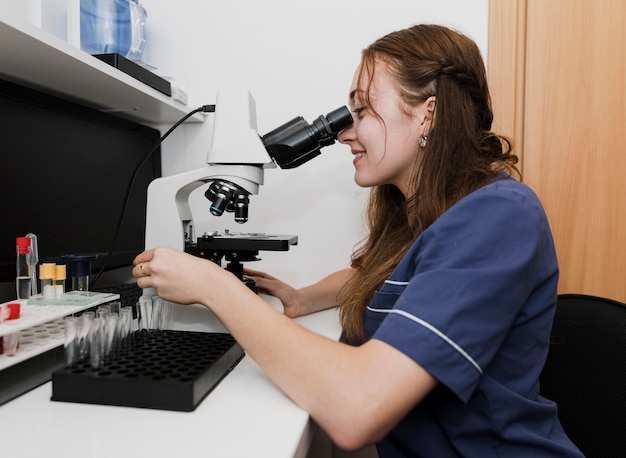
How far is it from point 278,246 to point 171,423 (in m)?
0.42

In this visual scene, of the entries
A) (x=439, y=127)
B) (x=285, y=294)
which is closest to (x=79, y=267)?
(x=285, y=294)

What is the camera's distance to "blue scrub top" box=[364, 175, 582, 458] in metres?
0.57

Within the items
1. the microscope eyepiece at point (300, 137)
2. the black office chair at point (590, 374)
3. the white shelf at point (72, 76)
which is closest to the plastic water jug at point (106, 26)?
the white shelf at point (72, 76)

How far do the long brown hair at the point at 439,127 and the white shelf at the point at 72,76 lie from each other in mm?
559

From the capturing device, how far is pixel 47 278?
2.58ft

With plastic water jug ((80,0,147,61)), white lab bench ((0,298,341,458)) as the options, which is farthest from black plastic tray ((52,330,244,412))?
plastic water jug ((80,0,147,61))

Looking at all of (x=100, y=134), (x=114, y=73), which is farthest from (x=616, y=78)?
(x=100, y=134)

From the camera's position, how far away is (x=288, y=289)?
1103 mm

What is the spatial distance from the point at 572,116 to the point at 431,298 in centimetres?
105

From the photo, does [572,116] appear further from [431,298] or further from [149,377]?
[149,377]

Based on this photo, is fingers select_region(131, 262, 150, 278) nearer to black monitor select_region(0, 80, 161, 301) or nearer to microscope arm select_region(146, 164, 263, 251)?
microscope arm select_region(146, 164, 263, 251)

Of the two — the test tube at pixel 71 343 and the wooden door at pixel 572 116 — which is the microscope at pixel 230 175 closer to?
the test tube at pixel 71 343

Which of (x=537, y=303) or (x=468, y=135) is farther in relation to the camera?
(x=468, y=135)

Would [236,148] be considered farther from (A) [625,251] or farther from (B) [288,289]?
(A) [625,251]
